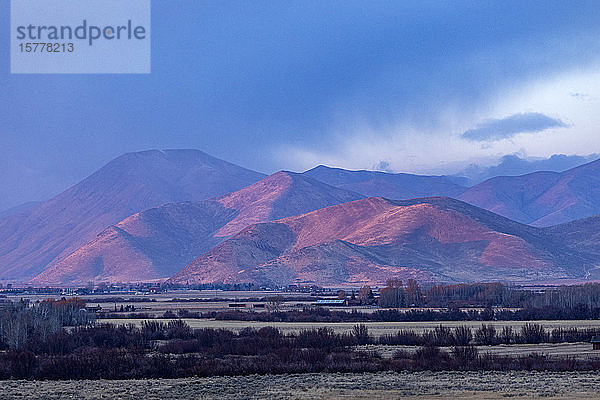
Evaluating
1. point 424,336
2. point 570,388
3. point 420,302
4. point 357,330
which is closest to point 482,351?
point 424,336

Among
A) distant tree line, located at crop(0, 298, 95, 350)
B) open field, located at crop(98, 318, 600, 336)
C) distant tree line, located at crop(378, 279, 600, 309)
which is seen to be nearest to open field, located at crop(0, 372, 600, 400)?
distant tree line, located at crop(0, 298, 95, 350)

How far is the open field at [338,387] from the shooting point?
38.0 metres

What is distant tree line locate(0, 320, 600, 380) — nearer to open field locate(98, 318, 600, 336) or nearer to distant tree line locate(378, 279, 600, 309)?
open field locate(98, 318, 600, 336)

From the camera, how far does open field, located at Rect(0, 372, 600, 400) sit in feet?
125

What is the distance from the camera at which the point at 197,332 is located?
71562mm

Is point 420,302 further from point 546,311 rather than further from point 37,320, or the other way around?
point 37,320

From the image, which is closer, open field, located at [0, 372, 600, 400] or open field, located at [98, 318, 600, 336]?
open field, located at [0, 372, 600, 400]

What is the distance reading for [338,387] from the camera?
40.9 metres

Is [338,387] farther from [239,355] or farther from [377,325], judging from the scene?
[377,325]

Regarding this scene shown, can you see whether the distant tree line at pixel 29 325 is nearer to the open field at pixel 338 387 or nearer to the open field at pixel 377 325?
the open field at pixel 377 325

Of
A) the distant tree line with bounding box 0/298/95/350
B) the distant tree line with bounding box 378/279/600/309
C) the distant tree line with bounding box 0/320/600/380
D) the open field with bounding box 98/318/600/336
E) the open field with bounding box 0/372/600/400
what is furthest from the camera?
the distant tree line with bounding box 378/279/600/309

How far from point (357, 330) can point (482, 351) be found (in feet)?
44.6

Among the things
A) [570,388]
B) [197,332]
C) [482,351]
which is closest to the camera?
[570,388]

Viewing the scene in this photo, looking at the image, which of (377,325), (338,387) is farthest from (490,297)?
(338,387)
